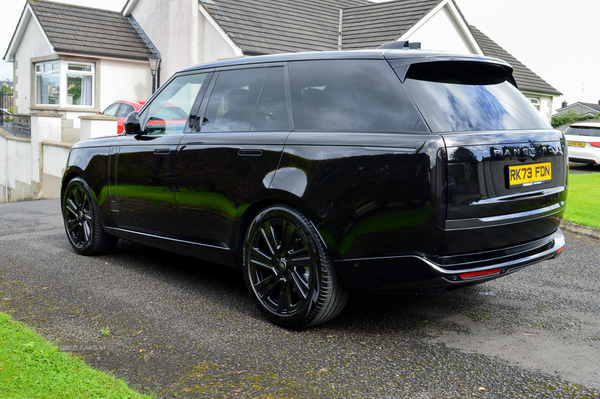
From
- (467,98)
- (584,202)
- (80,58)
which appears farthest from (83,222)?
(80,58)

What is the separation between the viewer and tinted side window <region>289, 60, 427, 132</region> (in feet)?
11.7

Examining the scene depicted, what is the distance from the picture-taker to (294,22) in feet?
74.4

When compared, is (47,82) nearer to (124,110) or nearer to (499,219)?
(124,110)

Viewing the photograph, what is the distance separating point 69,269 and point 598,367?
14.7ft

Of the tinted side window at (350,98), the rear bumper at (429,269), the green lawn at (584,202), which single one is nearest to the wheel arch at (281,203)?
the rear bumper at (429,269)

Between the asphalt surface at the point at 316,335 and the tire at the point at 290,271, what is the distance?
0.16 metres

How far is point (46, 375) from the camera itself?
311 cm

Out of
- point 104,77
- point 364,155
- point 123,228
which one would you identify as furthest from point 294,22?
point 364,155

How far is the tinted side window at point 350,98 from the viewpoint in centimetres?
357

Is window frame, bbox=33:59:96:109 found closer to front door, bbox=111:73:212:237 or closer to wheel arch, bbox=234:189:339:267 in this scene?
front door, bbox=111:73:212:237

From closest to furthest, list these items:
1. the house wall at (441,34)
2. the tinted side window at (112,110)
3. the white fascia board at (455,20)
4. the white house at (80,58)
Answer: the tinted side window at (112,110), the white fascia board at (455,20), the house wall at (441,34), the white house at (80,58)

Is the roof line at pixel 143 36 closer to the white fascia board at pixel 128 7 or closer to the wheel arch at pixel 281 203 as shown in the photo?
the white fascia board at pixel 128 7

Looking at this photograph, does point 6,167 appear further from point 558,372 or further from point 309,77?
point 558,372

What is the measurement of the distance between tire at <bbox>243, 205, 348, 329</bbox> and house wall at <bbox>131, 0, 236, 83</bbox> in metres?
17.0
